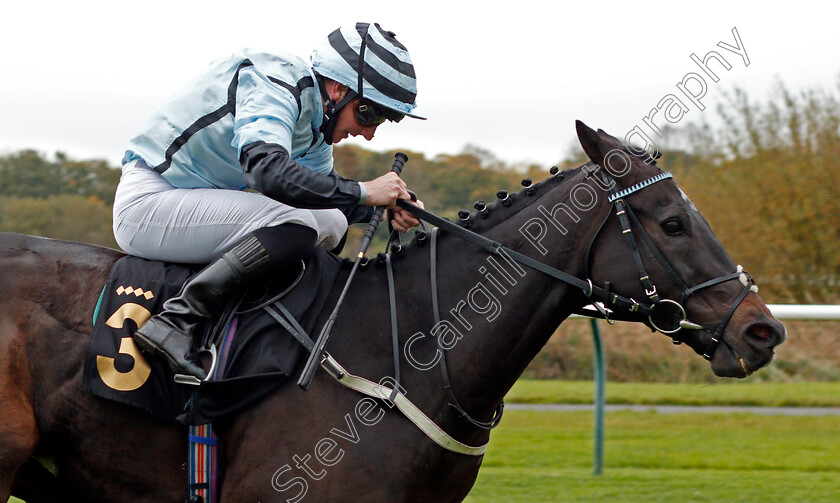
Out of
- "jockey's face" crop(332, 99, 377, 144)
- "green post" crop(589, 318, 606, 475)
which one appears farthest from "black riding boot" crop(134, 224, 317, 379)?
"green post" crop(589, 318, 606, 475)

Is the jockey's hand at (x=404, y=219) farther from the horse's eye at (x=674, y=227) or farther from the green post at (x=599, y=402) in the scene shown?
the green post at (x=599, y=402)

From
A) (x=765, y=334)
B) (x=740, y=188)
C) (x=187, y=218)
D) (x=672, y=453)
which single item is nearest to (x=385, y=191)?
(x=187, y=218)

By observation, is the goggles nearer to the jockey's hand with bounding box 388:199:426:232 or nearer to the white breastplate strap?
the jockey's hand with bounding box 388:199:426:232

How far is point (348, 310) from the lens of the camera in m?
3.25

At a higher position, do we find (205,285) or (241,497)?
(205,285)

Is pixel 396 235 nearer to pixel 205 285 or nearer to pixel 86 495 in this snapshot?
pixel 205 285

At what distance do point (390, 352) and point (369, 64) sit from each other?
3.56 feet

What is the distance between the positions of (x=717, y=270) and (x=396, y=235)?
4.16 feet

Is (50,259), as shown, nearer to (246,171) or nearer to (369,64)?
(246,171)

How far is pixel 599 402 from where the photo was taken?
261 inches

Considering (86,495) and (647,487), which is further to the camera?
(647,487)

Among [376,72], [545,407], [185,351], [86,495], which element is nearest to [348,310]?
[185,351]

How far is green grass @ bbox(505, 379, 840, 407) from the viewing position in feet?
32.0

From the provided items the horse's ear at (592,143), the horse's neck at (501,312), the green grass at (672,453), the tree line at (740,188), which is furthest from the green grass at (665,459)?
the tree line at (740,188)
